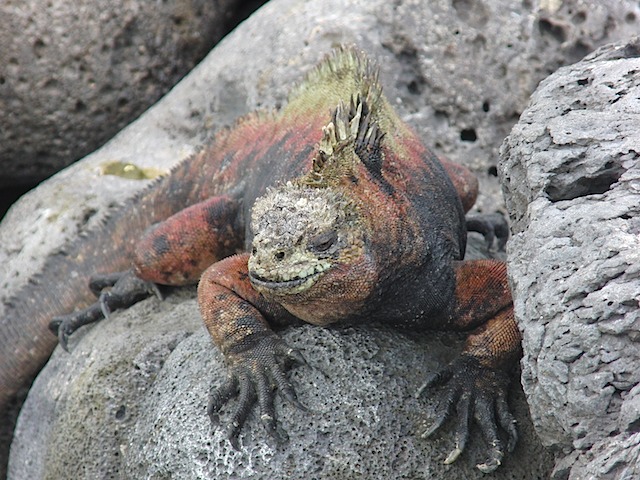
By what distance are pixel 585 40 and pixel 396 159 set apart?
7.16ft

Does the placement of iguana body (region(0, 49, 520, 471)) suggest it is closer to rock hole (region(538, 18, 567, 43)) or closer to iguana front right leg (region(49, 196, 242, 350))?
iguana front right leg (region(49, 196, 242, 350))

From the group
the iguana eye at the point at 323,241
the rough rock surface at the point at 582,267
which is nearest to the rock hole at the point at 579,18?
the rough rock surface at the point at 582,267

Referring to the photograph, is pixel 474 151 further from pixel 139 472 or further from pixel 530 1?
pixel 139 472

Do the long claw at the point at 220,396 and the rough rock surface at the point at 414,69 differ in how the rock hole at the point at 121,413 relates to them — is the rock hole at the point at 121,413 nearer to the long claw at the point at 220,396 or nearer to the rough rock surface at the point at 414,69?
the long claw at the point at 220,396

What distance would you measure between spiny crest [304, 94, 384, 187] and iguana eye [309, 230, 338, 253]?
19cm

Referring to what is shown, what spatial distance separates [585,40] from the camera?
5.30m

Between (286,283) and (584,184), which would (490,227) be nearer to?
(584,184)

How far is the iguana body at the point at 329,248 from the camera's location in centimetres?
305

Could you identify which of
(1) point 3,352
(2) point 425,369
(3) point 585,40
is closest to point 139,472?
(2) point 425,369

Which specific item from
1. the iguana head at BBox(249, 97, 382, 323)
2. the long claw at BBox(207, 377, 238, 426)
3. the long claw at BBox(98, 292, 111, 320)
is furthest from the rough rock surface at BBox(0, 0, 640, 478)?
the long claw at BBox(207, 377, 238, 426)

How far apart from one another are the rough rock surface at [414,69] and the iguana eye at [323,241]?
2511 mm

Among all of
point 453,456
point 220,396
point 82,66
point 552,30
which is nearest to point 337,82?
point 220,396

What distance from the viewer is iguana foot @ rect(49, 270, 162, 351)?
4617 millimetres

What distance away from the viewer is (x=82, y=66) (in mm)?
6250
